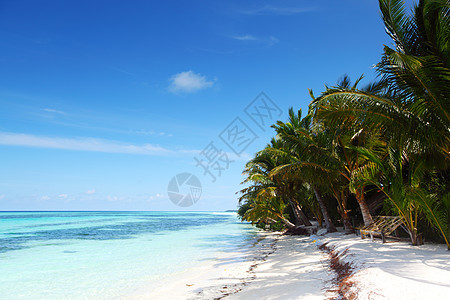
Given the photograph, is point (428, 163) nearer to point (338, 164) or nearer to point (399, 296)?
point (338, 164)

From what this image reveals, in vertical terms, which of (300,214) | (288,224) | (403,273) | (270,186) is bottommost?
(288,224)

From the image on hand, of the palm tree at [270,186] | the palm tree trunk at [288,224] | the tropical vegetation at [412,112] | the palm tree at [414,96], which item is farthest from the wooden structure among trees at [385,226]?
the palm tree trunk at [288,224]

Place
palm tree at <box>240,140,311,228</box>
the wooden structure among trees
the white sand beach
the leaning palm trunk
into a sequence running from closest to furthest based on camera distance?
the white sand beach < the wooden structure among trees < the leaning palm trunk < palm tree at <box>240,140,311,228</box>

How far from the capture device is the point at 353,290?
14.6ft

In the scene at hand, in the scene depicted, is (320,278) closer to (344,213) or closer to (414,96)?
(414,96)

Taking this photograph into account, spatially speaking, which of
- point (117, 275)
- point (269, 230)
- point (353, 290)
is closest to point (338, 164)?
point (353, 290)

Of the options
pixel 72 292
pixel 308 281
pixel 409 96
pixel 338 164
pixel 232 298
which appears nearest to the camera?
pixel 232 298

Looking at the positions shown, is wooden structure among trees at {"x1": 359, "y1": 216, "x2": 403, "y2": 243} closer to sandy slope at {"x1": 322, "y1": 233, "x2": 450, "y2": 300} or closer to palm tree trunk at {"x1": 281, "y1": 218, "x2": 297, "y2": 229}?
sandy slope at {"x1": 322, "y1": 233, "x2": 450, "y2": 300}

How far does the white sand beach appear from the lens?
412 centimetres

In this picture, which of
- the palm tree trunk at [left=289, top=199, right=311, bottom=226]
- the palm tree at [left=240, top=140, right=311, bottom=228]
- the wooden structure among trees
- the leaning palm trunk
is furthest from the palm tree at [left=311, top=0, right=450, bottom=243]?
the palm tree trunk at [left=289, top=199, right=311, bottom=226]

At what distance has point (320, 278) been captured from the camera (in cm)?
615

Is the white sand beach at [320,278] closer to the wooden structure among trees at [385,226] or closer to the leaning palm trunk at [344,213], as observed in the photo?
the wooden structure among trees at [385,226]

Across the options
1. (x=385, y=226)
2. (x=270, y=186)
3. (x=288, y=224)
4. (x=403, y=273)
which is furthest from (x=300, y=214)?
(x=403, y=273)

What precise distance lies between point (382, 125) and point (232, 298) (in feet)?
18.4
